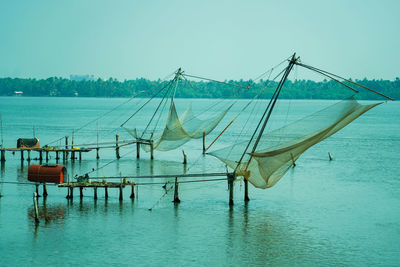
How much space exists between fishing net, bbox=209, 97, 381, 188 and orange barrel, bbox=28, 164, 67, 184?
8161mm

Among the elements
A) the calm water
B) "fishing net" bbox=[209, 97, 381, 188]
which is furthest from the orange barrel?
"fishing net" bbox=[209, 97, 381, 188]

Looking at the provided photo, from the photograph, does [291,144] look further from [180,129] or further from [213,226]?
[180,129]

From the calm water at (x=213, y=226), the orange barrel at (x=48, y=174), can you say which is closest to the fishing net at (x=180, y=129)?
the calm water at (x=213, y=226)

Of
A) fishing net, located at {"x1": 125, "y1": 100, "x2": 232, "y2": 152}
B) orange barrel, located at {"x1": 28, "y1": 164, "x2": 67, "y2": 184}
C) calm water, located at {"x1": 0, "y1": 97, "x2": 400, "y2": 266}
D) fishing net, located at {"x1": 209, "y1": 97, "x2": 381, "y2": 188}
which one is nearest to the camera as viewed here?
calm water, located at {"x1": 0, "y1": 97, "x2": 400, "y2": 266}

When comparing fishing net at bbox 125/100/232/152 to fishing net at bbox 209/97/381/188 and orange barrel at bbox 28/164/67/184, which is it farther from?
orange barrel at bbox 28/164/67/184

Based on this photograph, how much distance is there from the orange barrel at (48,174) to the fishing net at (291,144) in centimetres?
816

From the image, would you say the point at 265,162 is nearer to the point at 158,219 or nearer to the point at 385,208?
the point at 158,219

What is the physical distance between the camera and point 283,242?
21469mm

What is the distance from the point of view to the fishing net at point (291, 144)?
870 inches

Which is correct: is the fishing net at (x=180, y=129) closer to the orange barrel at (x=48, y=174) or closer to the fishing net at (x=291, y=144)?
the fishing net at (x=291, y=144)

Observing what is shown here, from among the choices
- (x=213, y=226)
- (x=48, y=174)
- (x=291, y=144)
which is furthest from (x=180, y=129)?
(x=213, y=226)

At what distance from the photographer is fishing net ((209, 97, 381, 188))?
22094 mm

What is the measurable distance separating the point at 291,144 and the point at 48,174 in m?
12.5

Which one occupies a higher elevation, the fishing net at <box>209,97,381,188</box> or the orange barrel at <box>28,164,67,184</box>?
the fishing net at <box>209,97,381,188</box>
